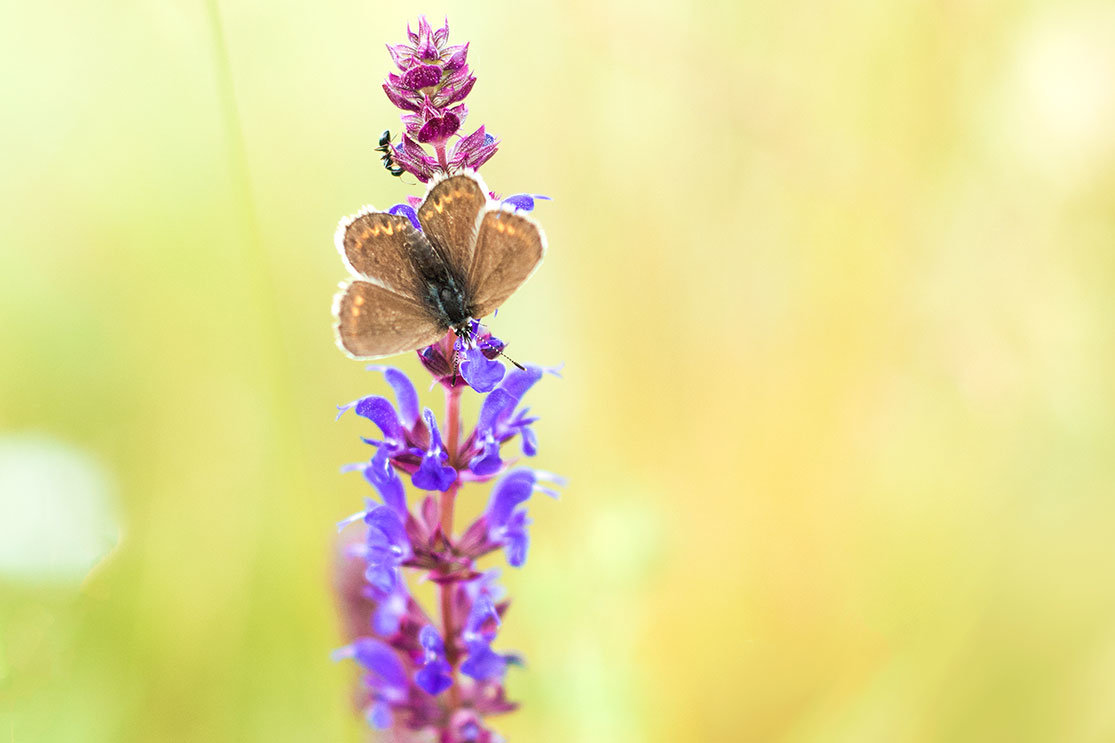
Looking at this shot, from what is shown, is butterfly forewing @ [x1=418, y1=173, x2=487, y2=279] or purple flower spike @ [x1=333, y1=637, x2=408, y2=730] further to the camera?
purple flower spike @ [x1=333, y1=637, x2=408, y2=730]

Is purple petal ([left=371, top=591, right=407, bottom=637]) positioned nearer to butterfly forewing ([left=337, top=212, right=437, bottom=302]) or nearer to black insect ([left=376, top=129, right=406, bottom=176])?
butterfly forewing ([left=337, top=212, right=437, bottom=302])

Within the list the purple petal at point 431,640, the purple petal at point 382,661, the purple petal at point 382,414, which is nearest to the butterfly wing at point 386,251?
the purple petal at point 382,414

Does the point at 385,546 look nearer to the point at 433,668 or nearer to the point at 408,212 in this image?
the point at 433,668

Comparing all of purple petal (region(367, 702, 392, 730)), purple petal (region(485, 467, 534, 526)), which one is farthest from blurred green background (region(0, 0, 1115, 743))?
purple petal (region(485, 467, 534, 526))

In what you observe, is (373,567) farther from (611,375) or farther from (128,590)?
(611,375)

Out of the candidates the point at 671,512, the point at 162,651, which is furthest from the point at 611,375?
the point at 162,651

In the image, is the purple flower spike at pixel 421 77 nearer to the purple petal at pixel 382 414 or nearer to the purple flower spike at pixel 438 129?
the purple flower spike at pixel 438 129

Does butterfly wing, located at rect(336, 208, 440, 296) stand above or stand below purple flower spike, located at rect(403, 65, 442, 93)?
below
